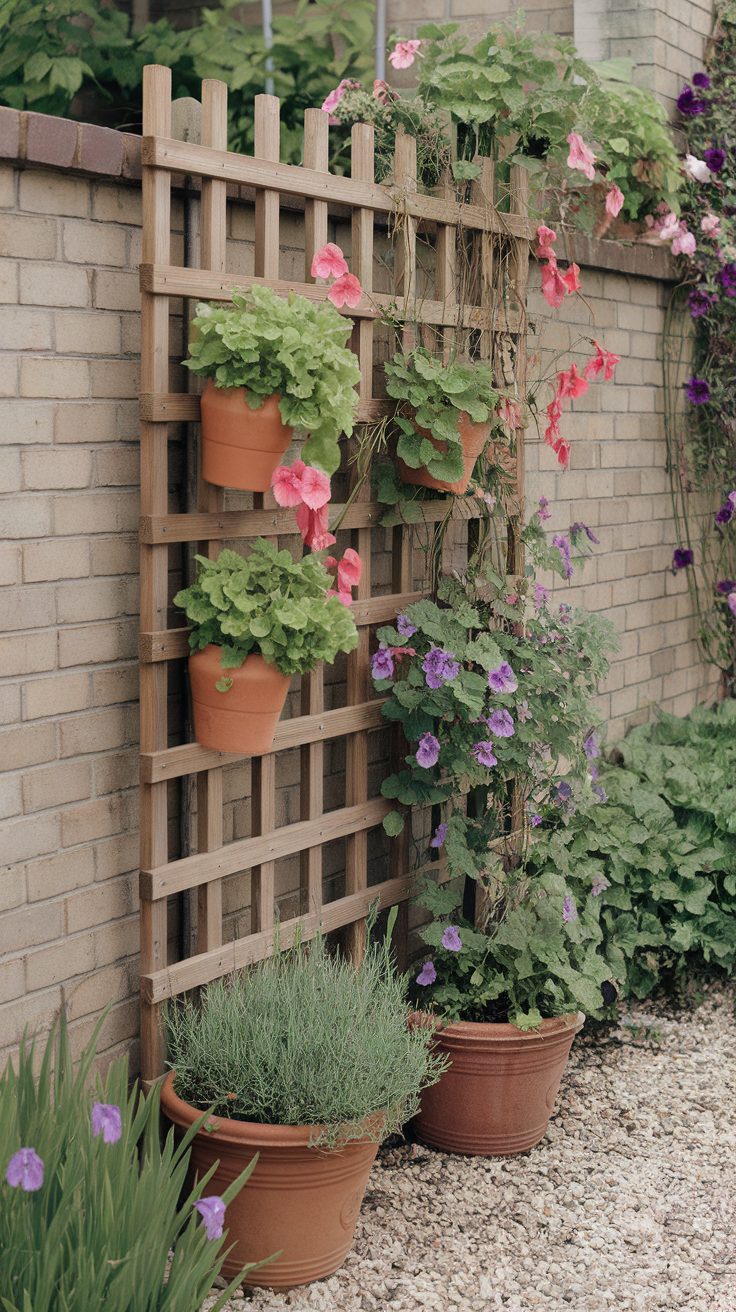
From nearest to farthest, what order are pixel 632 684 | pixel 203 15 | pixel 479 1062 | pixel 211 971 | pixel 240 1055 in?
pixel 240 1055
pixel 211 971
pixel 479 1062
pixel 632 684
pixel 203 15

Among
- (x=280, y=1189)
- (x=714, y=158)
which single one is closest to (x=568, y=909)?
(x=280, y=1189)

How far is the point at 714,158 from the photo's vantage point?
4691mm

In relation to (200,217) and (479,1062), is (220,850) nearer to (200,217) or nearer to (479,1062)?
(479,1062)

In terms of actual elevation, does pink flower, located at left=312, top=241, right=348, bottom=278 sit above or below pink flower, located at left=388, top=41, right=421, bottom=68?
below

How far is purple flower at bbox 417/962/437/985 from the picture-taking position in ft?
9.94

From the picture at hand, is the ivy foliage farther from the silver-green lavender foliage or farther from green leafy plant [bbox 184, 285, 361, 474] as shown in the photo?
the silver-green lavender foliage

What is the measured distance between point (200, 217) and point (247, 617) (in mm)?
717

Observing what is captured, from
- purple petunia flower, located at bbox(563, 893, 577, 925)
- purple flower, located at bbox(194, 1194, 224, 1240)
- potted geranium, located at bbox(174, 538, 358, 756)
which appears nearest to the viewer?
purple flower, located at bbox(194, 1194, 224, 1240)

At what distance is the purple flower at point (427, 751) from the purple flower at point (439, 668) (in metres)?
0.12

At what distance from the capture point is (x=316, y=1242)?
2480mm

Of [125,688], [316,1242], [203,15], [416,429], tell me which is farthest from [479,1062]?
[203,15]

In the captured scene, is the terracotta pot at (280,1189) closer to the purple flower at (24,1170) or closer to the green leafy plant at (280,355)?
the purple flower at (24,1170)

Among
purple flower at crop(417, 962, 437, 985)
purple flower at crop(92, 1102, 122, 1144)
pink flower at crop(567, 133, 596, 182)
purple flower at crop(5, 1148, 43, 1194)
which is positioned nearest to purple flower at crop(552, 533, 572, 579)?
pink flower at crop(567, 133, 596, 182)

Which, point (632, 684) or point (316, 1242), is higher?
point (632, 684)
